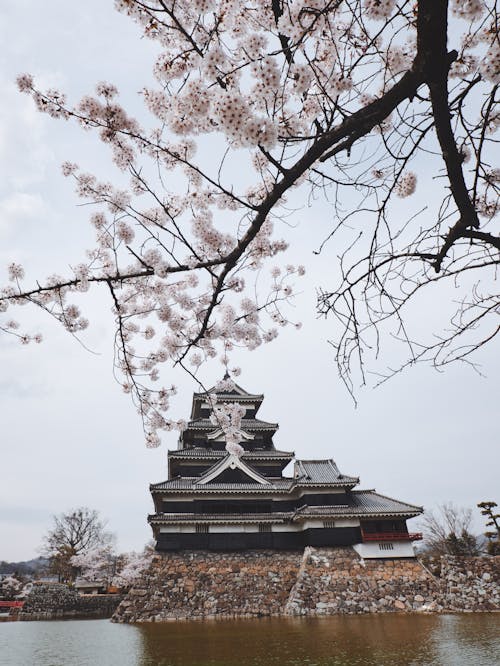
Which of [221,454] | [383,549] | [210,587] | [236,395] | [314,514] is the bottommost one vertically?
[210,587]

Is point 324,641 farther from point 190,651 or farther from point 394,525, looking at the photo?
point 394,525

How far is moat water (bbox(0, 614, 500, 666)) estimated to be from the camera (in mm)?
5840

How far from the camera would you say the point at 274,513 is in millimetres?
16422

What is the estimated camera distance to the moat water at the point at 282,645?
19.2ft

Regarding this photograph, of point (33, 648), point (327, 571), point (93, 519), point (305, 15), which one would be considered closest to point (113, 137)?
point (305, 15)

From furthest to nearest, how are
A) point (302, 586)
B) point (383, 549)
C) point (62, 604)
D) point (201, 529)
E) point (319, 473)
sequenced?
point (62, 604), point (319, 473), point (201, 529), point (383, 549), point (302, 586)

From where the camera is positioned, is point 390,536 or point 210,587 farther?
point 390,536

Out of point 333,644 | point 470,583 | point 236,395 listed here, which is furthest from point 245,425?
point 333,644

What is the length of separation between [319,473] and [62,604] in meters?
14.3

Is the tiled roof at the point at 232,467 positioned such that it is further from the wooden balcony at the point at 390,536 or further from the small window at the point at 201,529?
the wooden balcony at the point at 390,536

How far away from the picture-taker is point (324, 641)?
7.58m

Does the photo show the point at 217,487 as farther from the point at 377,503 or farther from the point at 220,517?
the point at 377,503

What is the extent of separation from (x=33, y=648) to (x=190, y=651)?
440cm

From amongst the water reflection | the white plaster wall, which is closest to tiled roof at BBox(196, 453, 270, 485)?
the white plaster wall
